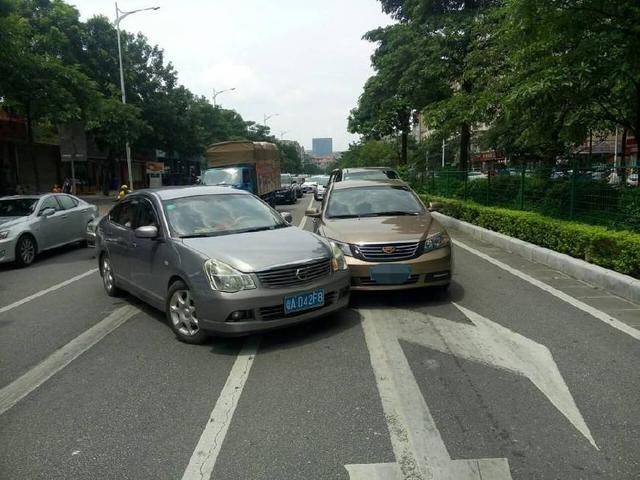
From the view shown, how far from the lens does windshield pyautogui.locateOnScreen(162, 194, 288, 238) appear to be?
224 inches

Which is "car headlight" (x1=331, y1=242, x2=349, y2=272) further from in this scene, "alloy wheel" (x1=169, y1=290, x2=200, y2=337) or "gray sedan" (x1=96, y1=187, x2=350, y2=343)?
"alloy wheel" (x1=169, y1=290, x2=200, y2=337)

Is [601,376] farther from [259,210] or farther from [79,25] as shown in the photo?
[79,25]

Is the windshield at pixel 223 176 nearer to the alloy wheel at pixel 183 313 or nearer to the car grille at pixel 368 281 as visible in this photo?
the car grille at pixel 368 281

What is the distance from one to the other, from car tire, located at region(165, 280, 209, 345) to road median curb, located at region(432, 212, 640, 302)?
4.96 meters

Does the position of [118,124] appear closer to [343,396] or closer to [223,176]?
[223,176]

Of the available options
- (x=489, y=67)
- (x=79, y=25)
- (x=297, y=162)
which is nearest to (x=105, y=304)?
(x=489, y=67)

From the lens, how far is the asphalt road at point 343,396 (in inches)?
118

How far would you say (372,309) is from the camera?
6.11 metres

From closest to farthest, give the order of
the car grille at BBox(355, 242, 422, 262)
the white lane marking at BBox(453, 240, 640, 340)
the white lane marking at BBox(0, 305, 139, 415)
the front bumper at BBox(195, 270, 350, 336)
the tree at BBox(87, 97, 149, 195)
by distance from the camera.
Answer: the white lane marking at BBox(0, 305, 139, 415) → the front bumper at BBox(195, 270, 350, 336) → the white lane marking at BBox(453, 240, 640, 340) → the car grille at BBox(355, 242, 422, 262) → the tree at BBox(87, 97, 149, 195)

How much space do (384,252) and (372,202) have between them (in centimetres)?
185

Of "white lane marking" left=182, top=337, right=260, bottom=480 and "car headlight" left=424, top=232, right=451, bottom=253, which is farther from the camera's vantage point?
"car headlight" left=424, top=232, right=451, bottom=253

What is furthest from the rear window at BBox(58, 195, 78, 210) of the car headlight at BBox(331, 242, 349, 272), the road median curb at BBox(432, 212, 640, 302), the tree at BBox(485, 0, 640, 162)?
the tree at BBox(485, 0, 640, 162)

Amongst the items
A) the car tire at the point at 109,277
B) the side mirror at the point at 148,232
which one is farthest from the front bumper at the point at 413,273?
the car tire at the point at 109,277

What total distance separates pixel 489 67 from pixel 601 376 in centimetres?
1332
